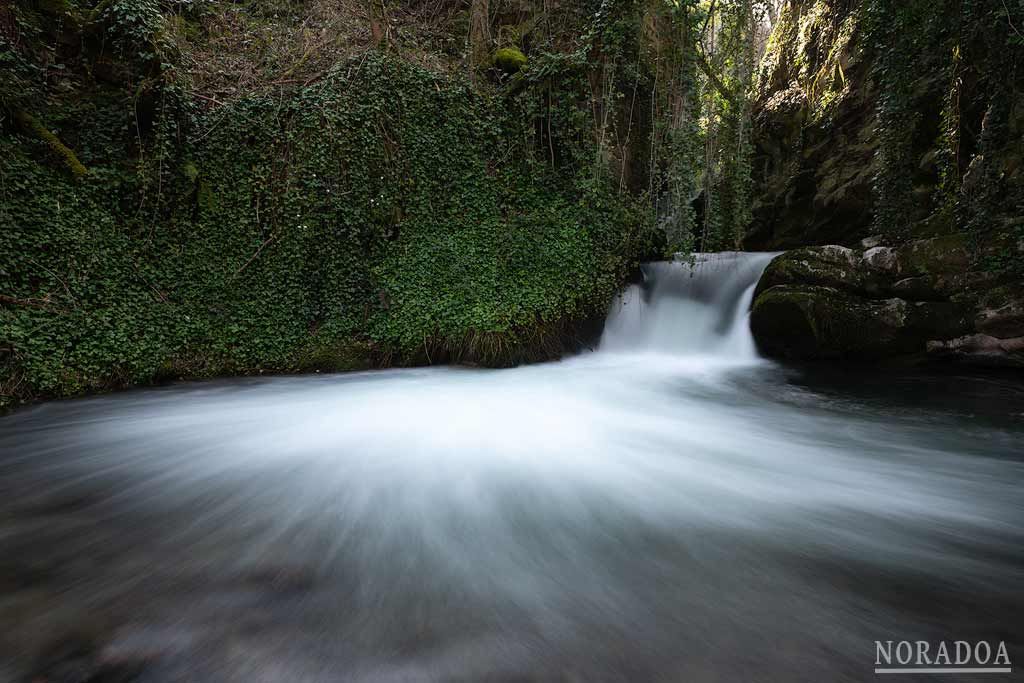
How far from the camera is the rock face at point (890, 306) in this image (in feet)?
18.7

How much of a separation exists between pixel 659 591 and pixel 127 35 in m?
8.40

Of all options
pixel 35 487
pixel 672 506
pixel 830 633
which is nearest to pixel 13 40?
pixel 35 487

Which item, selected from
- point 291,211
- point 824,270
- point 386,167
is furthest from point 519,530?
point 824,270

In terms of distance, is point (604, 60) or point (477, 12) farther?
point (477, 12)

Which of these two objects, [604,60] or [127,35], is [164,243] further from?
[604,60]

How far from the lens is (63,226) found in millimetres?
5160

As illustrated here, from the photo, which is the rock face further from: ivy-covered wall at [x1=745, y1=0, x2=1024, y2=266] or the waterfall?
the waterfall

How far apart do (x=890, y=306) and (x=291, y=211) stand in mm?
8591

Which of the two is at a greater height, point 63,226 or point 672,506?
point 63,226

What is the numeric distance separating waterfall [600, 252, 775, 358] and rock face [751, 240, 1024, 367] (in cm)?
80

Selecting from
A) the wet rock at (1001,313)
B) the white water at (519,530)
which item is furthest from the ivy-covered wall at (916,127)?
the white water at (519,530)

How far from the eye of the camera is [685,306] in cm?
834

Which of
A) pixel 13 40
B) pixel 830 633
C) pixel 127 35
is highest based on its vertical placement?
pixel 127 35

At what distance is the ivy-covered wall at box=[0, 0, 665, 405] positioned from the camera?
5.14 metres
